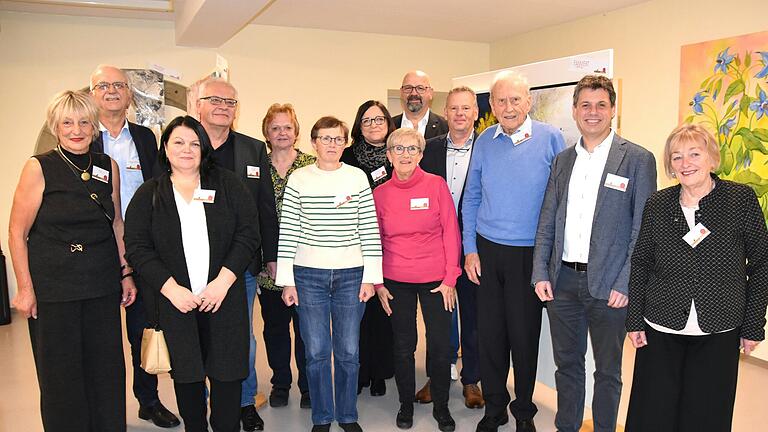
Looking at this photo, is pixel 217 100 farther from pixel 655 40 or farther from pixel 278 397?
pixel 655 40

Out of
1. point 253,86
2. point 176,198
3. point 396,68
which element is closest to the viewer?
point 176,198

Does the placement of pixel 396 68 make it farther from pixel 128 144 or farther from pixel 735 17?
pixel 128 144

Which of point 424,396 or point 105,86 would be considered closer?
point 105,86

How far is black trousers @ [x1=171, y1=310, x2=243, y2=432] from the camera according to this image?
7.73ft

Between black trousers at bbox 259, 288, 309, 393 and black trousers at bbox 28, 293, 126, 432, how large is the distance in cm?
92

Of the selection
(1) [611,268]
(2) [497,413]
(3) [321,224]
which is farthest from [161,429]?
(1) [611,268]

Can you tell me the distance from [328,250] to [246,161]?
2.12 feet

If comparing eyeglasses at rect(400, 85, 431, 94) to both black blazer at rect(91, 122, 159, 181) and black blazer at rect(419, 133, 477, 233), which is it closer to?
black blazer at rect(419, 133, 477, 233)

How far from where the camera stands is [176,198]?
2.29 m

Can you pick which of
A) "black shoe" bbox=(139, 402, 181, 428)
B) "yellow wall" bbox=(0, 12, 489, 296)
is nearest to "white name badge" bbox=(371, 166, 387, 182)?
"black shoe" bbox=(139, 402, 181, 428)

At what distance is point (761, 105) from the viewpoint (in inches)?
165

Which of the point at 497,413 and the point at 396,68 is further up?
the point at 396,68

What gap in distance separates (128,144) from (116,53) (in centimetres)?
337

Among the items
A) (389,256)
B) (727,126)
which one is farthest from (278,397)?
(727,126)
